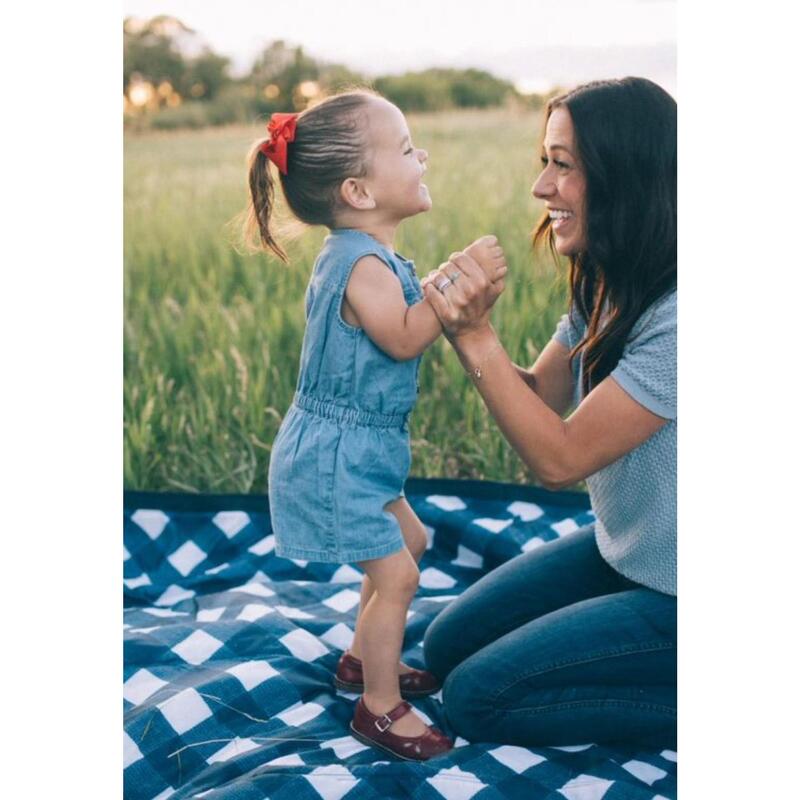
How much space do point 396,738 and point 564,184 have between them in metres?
0.99

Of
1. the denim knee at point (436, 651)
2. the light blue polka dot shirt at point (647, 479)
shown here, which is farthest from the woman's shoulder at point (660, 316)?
the denim knee at point (436, 651)

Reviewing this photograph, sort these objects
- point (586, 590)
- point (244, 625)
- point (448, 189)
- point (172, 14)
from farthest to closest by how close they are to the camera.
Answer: point (448, 189) → point (172, 14) → point (244, 625) → point (586, 590)

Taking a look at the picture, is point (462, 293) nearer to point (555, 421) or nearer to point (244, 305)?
point (555, 421)

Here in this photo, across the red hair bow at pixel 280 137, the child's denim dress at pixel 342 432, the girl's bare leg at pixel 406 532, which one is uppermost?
the red hair bow at pixel 280 137

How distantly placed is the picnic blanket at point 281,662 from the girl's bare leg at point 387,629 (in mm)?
84

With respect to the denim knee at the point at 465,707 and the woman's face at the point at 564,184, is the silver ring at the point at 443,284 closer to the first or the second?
the woman's face at the point at 564,184

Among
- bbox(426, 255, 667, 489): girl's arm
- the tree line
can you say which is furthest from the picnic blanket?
the tree line

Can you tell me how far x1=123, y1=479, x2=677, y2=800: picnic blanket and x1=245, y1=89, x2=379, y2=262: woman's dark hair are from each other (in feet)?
2.76

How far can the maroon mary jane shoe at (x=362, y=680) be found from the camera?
2.10 meters

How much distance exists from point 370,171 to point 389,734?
0.96m

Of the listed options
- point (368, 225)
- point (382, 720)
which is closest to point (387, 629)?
point (382, 720)
